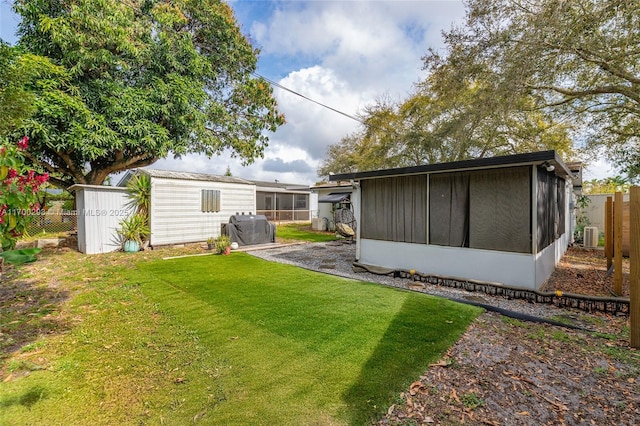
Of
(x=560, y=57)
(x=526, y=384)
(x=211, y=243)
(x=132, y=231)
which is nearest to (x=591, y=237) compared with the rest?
(x=560, y=57)

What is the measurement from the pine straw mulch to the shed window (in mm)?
10176

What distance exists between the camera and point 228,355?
9.30 feet

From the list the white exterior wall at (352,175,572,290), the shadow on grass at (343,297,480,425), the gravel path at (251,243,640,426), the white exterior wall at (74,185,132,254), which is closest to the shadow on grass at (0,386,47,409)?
the shadow on grass at (343,297,480,425)

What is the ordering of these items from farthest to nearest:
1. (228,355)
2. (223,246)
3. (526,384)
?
(223,246) → (228,355) → (526,384)

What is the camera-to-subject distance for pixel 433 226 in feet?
19.0

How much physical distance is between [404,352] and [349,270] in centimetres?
393

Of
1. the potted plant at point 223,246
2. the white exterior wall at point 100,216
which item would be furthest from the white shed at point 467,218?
the white exterior wall at point 100,216

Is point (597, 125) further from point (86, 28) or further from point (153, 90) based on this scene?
point (86, 28)

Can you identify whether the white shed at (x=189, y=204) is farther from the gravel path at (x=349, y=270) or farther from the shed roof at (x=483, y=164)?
the shed roof at (x=483, y=164)

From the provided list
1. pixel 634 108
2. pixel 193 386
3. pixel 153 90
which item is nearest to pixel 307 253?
pixel 193 386

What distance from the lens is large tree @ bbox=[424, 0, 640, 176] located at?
5828 mm

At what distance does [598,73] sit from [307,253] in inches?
363

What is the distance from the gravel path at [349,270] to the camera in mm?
4273

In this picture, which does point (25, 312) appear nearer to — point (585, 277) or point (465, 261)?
point (465, 261)
